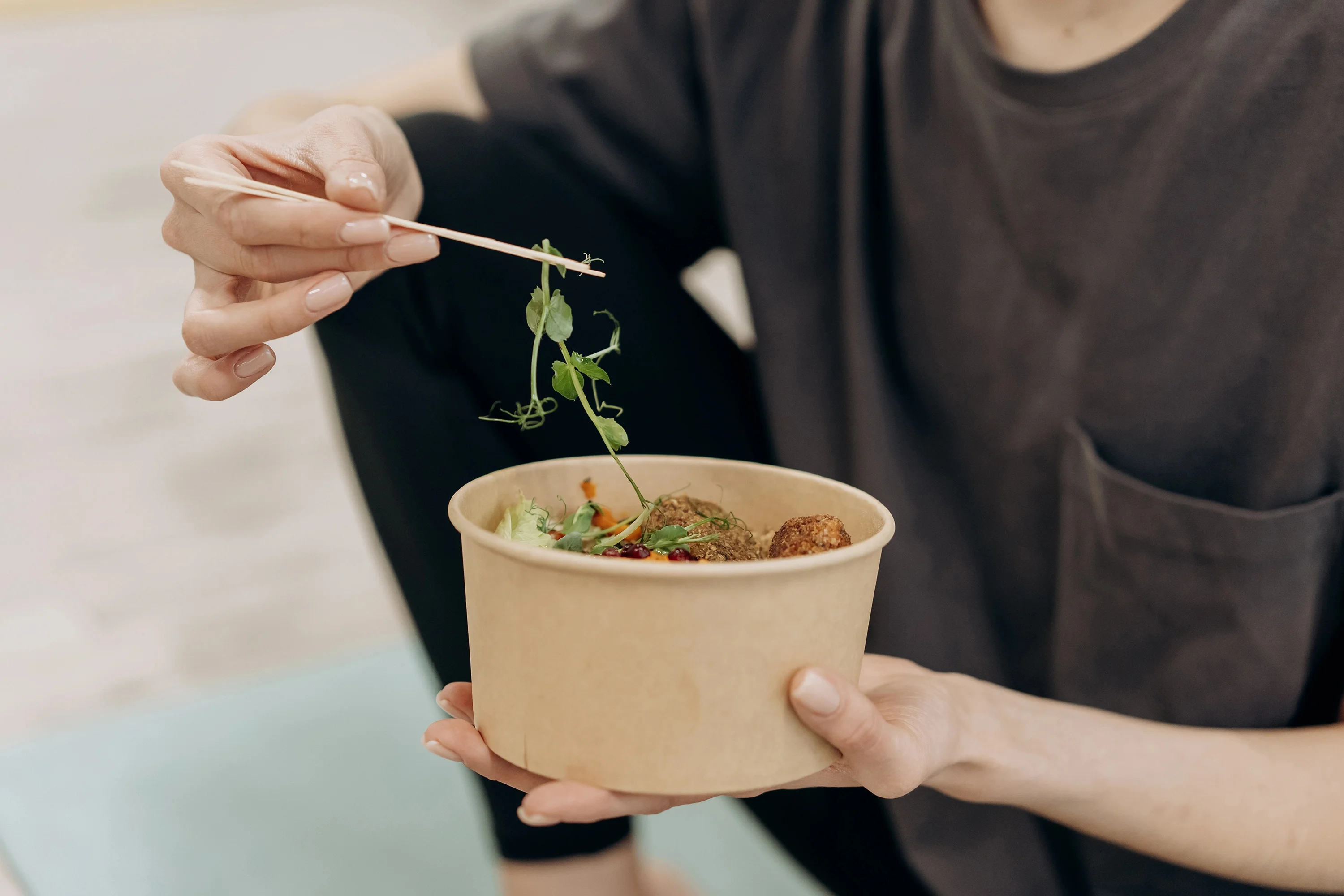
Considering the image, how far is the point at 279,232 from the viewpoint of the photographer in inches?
19.1

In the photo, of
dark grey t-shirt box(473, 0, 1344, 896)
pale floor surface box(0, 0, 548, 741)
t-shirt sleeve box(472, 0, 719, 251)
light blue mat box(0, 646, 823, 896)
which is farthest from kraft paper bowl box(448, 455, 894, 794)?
pale floor surface box(0, 0, 548, 741)

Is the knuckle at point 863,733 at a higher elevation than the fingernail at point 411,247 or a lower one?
lower

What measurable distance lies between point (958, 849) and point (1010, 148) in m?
0.56

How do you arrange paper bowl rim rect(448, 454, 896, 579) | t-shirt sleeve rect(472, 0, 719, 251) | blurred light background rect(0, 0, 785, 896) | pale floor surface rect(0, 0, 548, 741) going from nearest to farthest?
paper bowl rim rect(448, 454, 896, 579)
t-shirt sleeve rect(472, 0, 719, 251)
blurred light background rect(0, 0, 785, 896)
pale floor surface rect(0, 0, 548, 741)

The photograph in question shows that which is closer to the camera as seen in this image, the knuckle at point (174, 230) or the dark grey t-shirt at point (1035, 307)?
the knuckle at point (174, 230)

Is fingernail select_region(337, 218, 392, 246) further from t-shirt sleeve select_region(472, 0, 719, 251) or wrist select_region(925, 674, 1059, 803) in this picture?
t-shirt sleeve select_region(472, 0, 719, 251)

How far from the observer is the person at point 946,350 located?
0.60 m

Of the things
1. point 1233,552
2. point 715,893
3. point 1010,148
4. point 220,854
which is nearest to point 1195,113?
point 1010,148

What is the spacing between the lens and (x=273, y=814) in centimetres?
109

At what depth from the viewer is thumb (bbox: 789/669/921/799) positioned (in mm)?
452

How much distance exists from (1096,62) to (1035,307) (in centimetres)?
18

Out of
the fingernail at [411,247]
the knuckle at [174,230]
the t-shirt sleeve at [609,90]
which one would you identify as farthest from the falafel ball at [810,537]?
the t-shirt sleeve at [609,90]

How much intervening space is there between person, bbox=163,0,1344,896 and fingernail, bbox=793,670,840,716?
0.03 ft

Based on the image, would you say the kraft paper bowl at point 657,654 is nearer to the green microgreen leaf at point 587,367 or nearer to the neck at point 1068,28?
the green microgreen leaf at point 587,367
